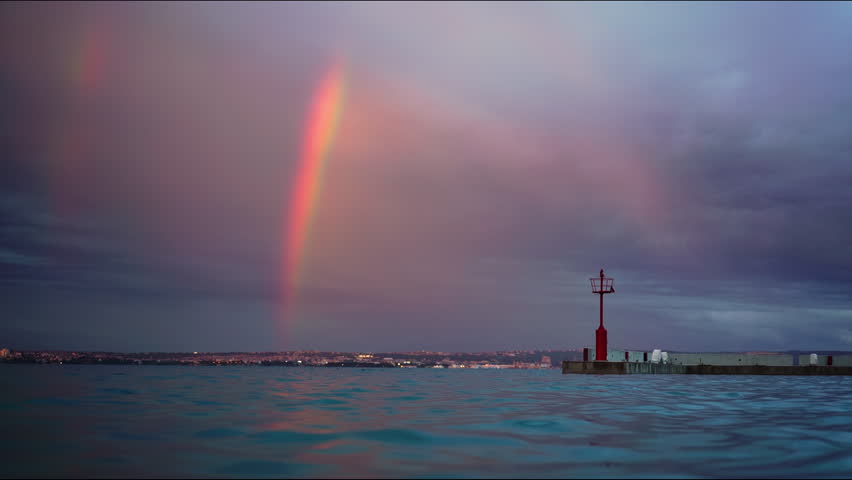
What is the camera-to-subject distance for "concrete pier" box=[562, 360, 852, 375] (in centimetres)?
6725

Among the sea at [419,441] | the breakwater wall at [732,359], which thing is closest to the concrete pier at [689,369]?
the breakwater wall at [732,359]

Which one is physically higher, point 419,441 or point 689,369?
point 419,441

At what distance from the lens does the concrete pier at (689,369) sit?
221 ft

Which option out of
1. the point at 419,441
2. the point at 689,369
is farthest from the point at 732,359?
the point at 419,441

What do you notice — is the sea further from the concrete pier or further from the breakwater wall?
the breakwater wall

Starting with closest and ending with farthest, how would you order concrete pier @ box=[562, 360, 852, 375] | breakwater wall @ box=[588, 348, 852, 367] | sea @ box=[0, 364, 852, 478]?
sea @ box=[0, 364, 852, 478] < concrete pier @ box=[562, 360, 852, 375] < breakwater wall @ box=[588, 348, 852, 367]

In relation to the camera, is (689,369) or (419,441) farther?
(689,369)

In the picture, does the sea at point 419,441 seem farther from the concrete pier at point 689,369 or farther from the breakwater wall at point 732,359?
the breakwater wall at point 732,359

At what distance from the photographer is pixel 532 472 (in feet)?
34.0

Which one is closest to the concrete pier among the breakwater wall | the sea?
the breakwater wall

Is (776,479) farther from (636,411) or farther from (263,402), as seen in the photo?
(263,402)

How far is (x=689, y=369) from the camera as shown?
80.6m

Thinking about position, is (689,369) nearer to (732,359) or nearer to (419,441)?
(732,359)

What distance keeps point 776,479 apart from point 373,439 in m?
7.84
